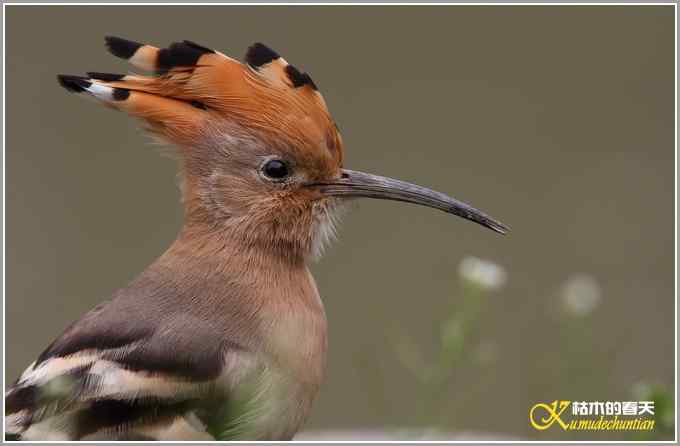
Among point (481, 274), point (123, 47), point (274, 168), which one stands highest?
point (123, 47)

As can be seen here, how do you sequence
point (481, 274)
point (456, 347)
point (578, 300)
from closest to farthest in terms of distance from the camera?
1. point (456, 347)
2. point (481, 274)
3. point (578, 300)

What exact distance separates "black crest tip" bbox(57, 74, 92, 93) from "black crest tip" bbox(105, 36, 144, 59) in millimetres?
113

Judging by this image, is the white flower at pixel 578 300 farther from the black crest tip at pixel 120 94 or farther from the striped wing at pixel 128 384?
the black crest tip at pixel 120 94

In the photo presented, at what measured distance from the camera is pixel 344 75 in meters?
5.98

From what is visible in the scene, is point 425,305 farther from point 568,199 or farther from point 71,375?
point 71,375

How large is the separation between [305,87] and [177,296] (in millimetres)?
534

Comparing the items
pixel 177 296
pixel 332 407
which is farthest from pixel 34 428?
pixel 332 407

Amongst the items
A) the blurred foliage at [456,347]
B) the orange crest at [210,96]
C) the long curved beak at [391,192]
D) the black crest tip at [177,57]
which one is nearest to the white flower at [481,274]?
the blurred foliage at [456,347]

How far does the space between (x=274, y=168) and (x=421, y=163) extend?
2.99 meters

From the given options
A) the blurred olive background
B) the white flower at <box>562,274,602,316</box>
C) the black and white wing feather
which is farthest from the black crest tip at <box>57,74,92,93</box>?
the blurred olive background

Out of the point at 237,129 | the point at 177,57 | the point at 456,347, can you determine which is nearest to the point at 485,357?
the point at 456,347

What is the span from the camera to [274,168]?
247 centimetres

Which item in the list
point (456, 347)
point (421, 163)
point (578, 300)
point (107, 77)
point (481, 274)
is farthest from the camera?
point (421, 163)

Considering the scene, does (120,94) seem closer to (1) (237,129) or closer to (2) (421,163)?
(1) (237,129)
